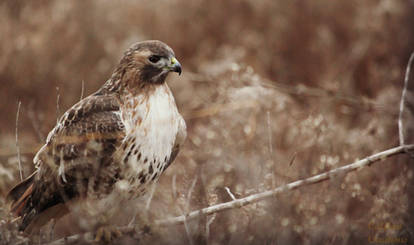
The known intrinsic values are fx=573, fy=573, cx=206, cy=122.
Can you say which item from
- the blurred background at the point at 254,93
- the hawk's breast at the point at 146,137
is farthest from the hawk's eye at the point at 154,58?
the blurred background at the point at 254,93

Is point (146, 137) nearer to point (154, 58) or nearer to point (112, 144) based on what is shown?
point (112, 144)

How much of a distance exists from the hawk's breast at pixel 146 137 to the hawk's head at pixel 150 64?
9cm

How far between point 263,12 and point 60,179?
4465mm

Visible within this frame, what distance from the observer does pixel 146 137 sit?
3.32 metres

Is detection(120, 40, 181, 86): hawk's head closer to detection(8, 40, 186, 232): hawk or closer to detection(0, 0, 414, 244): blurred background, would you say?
detection(8, 40, 186, 232): hawk

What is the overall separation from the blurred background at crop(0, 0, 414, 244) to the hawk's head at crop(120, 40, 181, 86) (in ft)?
2.33

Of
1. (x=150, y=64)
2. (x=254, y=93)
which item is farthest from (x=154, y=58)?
(x=254, y=93)

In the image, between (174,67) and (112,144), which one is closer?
(112,144)

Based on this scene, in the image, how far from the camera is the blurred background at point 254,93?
3.43 metres

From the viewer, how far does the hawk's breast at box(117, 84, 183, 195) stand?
129 inches

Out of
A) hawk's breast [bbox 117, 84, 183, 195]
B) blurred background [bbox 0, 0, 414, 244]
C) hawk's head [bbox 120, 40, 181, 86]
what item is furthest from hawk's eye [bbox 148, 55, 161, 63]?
blurred background [bbox 0, 0, 414, 244]

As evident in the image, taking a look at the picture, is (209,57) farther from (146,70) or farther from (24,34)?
(146,70)

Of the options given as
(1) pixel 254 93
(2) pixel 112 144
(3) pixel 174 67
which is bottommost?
(1) pixel 254 93

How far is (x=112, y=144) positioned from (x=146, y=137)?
0.20 m
